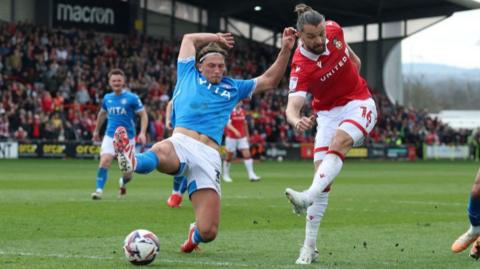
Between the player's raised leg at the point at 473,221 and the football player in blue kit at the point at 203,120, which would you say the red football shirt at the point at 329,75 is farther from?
the player's raised leg at the point at 473,221

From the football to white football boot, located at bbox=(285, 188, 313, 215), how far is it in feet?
4.73

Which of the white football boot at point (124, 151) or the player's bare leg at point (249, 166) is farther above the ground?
the white football boot at point (124, 151)

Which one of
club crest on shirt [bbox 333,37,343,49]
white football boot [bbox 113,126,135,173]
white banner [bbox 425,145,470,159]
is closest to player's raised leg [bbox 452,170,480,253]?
club crest on shirt [bbox 333,37,343,49]

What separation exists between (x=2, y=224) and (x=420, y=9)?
52.4 m

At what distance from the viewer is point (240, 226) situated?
13.1m

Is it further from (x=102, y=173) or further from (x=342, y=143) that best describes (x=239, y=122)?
(x=342, y=143)

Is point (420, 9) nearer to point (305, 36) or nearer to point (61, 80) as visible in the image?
point (61, 80)

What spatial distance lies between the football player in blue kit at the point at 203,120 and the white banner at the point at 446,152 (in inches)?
1837

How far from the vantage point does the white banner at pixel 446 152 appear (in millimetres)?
55875

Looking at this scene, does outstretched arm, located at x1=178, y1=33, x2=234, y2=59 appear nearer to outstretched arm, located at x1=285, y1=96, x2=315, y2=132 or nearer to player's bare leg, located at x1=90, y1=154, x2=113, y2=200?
outstretched arm, located at x1=285, y1=96, x2=315, y2=132

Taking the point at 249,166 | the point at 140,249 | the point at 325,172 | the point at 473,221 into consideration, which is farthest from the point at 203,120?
the point at 249,166

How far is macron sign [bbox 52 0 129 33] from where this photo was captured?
48031 mm

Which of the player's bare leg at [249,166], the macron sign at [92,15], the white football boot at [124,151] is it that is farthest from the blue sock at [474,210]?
the macron sign at [92,15]

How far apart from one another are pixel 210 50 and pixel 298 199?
2355 mm
